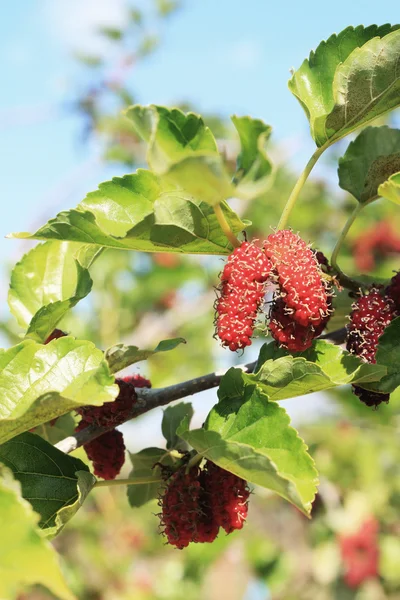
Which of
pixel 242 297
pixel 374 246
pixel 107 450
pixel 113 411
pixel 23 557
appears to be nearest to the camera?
pixel 23 557

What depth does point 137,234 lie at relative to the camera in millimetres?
687

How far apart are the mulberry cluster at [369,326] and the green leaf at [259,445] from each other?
0.54 feet

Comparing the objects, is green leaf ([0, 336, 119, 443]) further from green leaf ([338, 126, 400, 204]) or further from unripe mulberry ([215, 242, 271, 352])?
green leaf ([338, 126, 400, 204])

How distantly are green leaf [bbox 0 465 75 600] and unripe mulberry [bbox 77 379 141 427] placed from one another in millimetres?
369

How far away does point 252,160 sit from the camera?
613 mm

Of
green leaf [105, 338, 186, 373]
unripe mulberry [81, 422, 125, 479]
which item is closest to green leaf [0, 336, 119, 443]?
green leaf [105, 338, 186, 373]

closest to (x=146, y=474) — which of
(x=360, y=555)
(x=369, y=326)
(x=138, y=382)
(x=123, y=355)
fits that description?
(x=138, y=382)

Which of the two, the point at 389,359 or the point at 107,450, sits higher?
the point at 389,359

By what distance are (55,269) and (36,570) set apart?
0.63 m

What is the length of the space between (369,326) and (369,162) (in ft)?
0.86

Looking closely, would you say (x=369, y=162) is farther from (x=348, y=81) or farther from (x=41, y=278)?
(x=41, y=278)

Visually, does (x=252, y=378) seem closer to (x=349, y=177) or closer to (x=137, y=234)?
(x=137, y=234)

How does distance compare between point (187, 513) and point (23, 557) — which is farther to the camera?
point (187, 513)

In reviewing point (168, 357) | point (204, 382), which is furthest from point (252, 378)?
point (168, 357)
